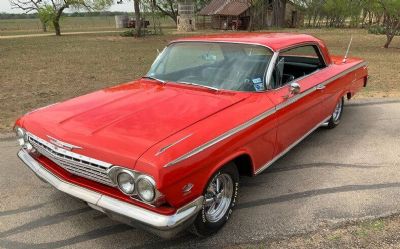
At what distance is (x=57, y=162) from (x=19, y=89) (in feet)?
22.4

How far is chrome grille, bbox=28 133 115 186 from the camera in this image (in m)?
2.88

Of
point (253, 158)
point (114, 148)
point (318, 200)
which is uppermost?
point (114, 148)

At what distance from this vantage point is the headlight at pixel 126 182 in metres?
2.74

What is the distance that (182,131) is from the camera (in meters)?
3.06

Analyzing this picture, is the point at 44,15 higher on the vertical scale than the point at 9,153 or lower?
higher

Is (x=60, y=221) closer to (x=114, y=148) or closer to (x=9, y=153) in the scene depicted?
(x=114, y=148)

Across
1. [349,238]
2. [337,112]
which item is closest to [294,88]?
[349,238]

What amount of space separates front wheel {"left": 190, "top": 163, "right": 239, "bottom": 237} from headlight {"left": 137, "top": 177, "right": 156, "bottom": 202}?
0.54 m

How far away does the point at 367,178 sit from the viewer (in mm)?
4398

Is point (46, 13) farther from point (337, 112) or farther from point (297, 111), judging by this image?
point (297, 111)

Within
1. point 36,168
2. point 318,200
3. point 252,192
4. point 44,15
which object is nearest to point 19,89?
point 36,168

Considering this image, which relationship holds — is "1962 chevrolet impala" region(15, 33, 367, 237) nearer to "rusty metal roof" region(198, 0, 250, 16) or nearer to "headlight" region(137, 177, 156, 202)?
"headlight" region(137, 177, 156, 202)

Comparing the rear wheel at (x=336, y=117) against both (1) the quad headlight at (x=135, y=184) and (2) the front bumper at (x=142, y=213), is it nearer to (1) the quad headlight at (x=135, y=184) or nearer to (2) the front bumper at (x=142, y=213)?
(2) the front bumper at (x=142, y=213)

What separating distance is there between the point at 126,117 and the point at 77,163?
59 centimetres
